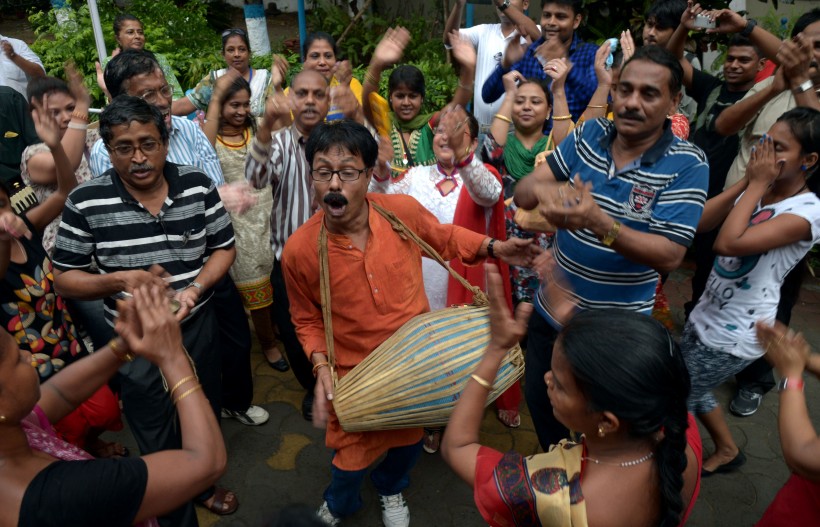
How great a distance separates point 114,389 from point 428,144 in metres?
2.43

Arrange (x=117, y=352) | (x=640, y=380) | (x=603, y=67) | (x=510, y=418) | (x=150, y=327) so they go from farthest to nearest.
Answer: (x=603, y=67) < (x=510, y=418) < (x=117, y=352) < (x=150, y=327) < (x=640, y=380)

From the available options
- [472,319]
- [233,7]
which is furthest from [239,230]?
[233,7]

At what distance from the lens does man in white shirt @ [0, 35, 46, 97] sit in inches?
217

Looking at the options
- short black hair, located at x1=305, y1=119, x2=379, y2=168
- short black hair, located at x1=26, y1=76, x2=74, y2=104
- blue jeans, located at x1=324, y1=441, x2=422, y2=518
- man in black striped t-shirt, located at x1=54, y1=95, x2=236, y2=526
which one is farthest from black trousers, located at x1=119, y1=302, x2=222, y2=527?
short black hair, located at x1=26, y1=76, x2=74, y2=104

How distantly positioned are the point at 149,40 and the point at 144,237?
7302 millimetres

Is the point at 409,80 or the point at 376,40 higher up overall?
the point at 409,80

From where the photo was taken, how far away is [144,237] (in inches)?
102

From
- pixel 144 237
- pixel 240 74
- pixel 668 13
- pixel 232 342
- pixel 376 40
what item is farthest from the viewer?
pixel 376 40

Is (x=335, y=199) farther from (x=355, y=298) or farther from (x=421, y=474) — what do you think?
(x=421, y=474)

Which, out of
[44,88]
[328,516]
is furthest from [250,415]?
[44,88]

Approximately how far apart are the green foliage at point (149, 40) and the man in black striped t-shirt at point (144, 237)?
5980 millimetres

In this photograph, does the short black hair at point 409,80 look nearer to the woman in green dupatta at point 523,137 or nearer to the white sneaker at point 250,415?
the woman in green dupatta at point 523,137

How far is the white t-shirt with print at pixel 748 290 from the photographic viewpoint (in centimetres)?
274

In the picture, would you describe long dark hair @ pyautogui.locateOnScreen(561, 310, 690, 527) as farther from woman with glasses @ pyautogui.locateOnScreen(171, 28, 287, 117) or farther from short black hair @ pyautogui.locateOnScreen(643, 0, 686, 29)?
woman with glasses @ pyautogui.locateOnScreen(171, 28, 287, 117)
